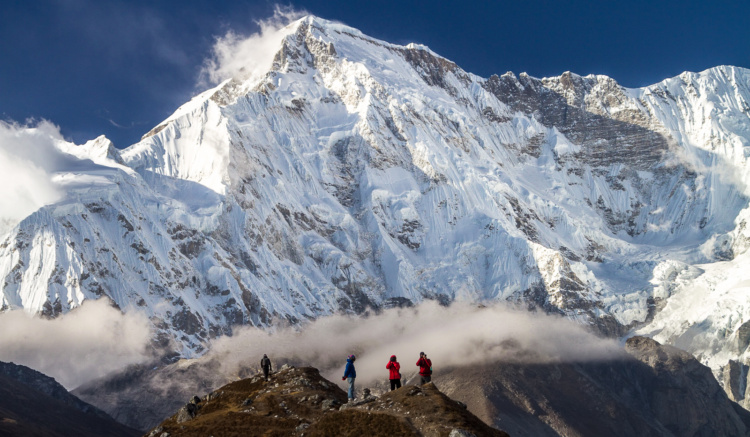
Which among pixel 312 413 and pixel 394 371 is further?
pixel 312 413

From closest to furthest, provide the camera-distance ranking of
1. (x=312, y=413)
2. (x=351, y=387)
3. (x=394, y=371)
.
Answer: (x=394, y=371) → (x=351, y=387) → (x=312, y=413)

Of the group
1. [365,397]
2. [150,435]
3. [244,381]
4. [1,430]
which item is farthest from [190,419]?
[1,430]

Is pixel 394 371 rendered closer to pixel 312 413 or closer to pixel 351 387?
pixel 351 387

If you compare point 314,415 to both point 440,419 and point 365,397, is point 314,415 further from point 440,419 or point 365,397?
point 440,419

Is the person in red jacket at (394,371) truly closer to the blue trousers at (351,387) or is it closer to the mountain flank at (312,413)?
the mountain flank at (312,413)

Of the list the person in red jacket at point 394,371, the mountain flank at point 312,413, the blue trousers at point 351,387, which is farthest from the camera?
the blue trousers at point 351,387

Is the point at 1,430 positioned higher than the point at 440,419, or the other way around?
the point at 1,430

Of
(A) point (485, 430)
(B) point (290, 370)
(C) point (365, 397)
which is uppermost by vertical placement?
(B) point (290, 370)

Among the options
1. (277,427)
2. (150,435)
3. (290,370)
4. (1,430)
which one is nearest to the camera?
(277,427)

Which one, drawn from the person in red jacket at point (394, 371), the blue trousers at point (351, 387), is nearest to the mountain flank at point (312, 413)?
the person in red jacket at point (394, 371)

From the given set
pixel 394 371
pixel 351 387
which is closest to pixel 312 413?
pixel 351 387

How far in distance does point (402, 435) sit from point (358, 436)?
3.40 meters

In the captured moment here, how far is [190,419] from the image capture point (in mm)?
73500

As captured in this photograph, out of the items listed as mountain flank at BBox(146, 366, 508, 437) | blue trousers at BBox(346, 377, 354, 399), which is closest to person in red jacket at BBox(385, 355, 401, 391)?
mountain flank at BBox(146, 366, 508, 437)
